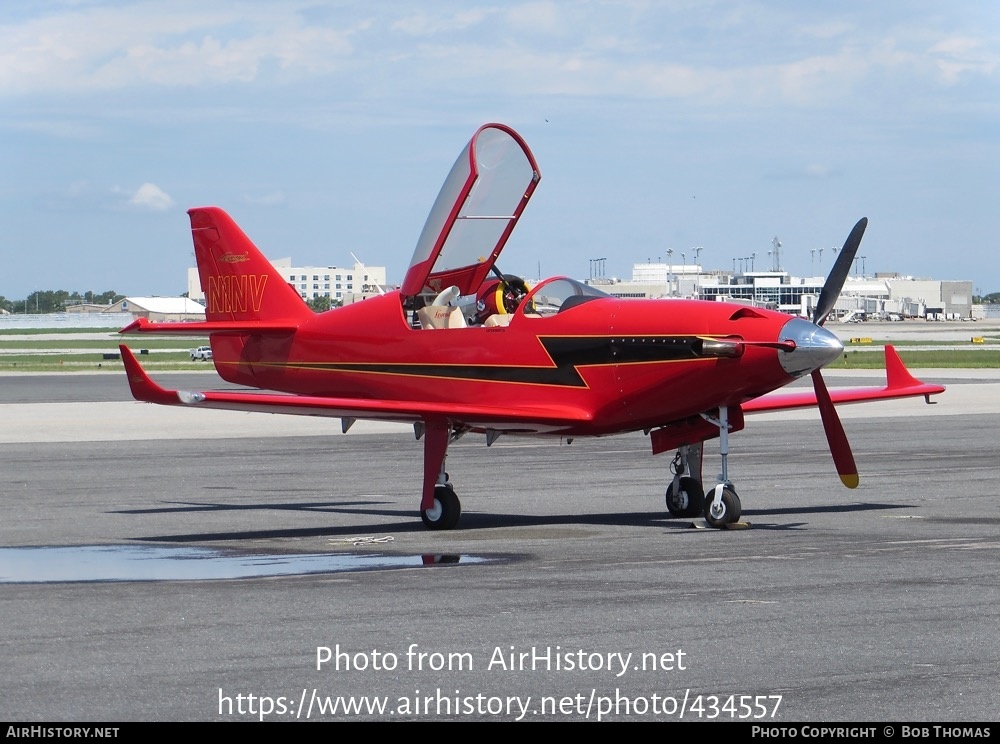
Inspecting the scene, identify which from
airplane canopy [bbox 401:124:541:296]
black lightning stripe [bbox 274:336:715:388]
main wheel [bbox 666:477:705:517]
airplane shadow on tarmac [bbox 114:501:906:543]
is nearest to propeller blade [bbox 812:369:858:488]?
airplane shadow on tarmac [bbox 114:501:906:543]

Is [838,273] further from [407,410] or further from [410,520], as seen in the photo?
[410,520]

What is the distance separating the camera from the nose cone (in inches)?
533

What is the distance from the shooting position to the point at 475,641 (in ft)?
28.3

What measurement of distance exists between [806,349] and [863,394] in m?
4.14

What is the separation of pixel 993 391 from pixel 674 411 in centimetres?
2972

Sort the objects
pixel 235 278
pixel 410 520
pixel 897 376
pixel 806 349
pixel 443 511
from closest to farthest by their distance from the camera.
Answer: pixel 806 349 < pixel 443 511 < pixel 410 520 < pixel 897 376 < pixel 235 278

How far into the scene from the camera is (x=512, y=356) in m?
15.2

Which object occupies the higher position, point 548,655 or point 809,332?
point 809,332

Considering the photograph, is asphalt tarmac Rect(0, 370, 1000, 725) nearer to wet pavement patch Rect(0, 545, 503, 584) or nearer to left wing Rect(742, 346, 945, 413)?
wet pavement patch Rect(0, 545, 503, 584)

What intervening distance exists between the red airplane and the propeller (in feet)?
0.08

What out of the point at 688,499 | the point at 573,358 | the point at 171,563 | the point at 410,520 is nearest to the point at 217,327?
the point at 410,520

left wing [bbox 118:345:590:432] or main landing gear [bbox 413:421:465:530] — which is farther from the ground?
left wing [bbox 118:345:590:432]
